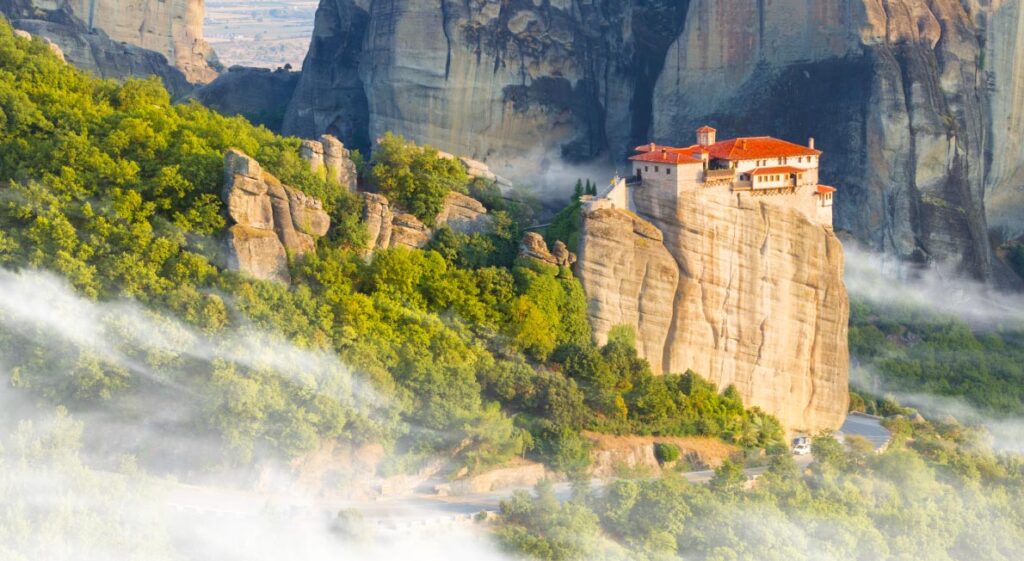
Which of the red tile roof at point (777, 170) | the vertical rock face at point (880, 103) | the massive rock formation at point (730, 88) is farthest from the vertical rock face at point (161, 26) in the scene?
the red tile roof at point (777, 170)

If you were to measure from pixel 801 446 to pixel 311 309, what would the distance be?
12128 mm

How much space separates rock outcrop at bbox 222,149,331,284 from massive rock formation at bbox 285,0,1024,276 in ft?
92.4

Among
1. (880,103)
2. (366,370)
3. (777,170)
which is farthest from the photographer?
(880,103)

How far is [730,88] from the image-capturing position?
69.9 meters

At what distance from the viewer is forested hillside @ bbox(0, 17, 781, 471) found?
129 feet

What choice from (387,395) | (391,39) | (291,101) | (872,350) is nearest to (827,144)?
(872,350)

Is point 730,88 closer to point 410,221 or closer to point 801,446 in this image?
point 801,446

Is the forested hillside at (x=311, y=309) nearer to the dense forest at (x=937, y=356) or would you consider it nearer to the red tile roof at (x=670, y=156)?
the red tile roof at (x=670, y=156)

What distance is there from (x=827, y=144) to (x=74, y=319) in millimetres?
34166

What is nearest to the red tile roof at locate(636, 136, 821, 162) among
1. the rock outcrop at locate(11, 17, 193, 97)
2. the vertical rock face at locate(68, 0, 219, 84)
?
the rock outcrop at locate(11, 17, 193, 97)

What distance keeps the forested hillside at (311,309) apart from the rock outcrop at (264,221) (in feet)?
1.22

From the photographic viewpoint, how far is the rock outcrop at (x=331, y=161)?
149 ft

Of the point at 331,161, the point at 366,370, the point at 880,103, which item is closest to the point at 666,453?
the point at 366,370

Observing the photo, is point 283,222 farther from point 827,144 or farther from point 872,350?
point 827,144
